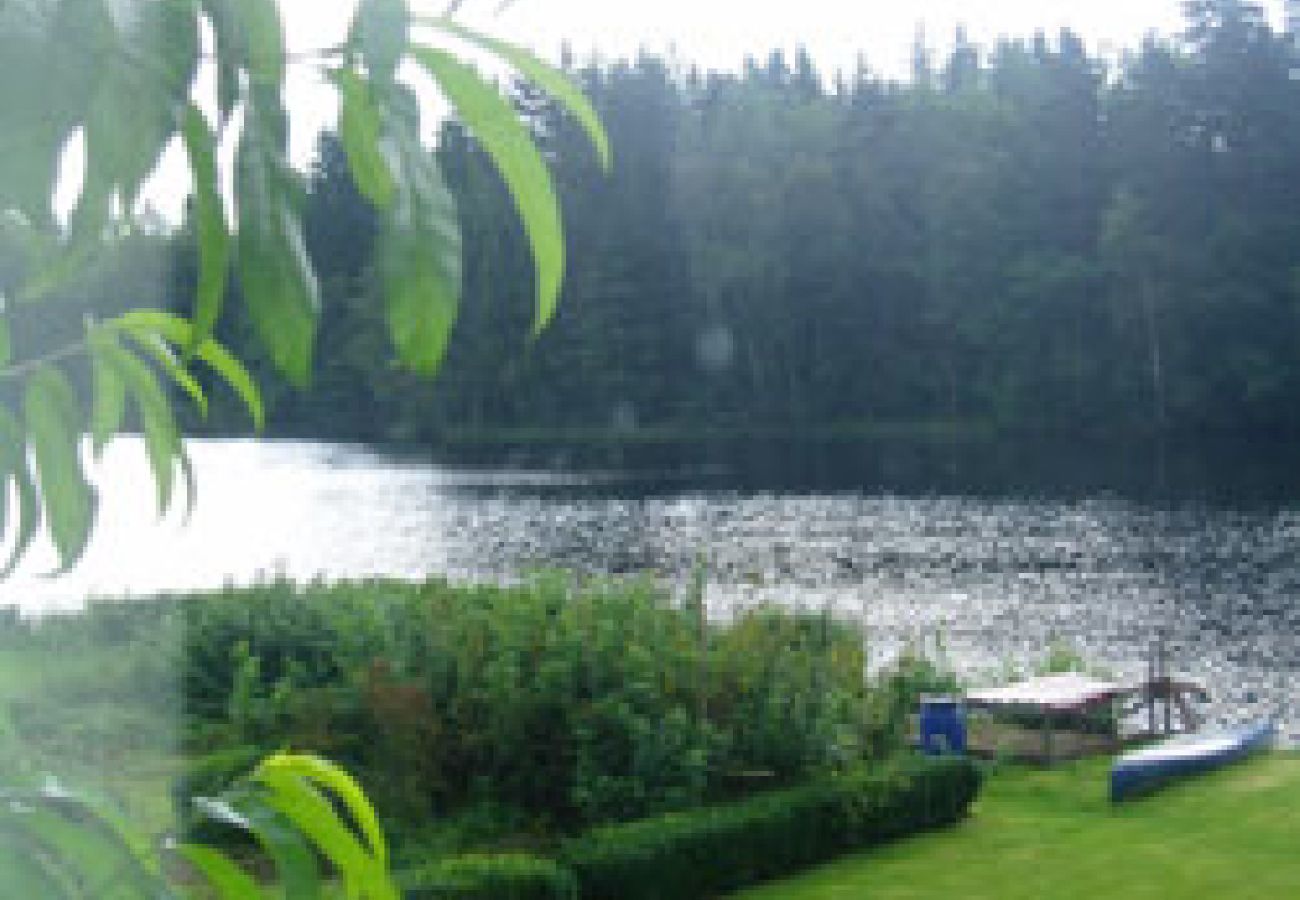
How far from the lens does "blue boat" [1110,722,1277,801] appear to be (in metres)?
12.1

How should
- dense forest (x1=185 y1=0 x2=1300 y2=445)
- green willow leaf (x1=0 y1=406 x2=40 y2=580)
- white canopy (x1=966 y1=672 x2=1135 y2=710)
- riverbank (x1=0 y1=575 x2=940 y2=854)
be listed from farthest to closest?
dense forest (x1=185 y1=0 x2=1300 y2=445)
white canopy (x1=966 y1=672 x2=1135 y2=710)
riverbank (x1=0 y1=575 x2=940 y2=854)
green willow leaf (x1=0 y1=406 x2=40 y2=580)

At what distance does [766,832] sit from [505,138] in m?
9.42

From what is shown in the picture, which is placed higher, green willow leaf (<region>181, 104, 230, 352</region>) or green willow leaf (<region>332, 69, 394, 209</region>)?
green willow leaf (<region>332, 69, 394, 209</region>)

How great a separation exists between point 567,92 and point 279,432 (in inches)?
3647

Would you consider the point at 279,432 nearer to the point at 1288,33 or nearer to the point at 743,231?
the point at 743,231

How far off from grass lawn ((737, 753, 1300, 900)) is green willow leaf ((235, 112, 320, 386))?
937cm

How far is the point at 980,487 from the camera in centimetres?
4550

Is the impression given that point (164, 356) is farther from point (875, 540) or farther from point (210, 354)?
point (875, 540)

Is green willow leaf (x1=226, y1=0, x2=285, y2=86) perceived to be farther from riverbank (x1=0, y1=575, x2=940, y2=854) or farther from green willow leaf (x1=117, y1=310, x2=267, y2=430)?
riverbank (x1=0, y1=575, x2=940, y2=854)

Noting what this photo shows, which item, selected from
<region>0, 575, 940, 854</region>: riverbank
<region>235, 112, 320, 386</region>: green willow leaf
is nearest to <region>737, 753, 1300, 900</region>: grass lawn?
<region>0, 575, 940, 854</region>: riverbank

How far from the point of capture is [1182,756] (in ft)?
41.9

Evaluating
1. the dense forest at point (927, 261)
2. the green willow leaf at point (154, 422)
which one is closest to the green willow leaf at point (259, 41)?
the green willow leaf at point (154, 422)

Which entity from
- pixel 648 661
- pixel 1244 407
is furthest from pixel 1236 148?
pixel 648 661

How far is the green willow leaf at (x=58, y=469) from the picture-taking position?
827 mm
